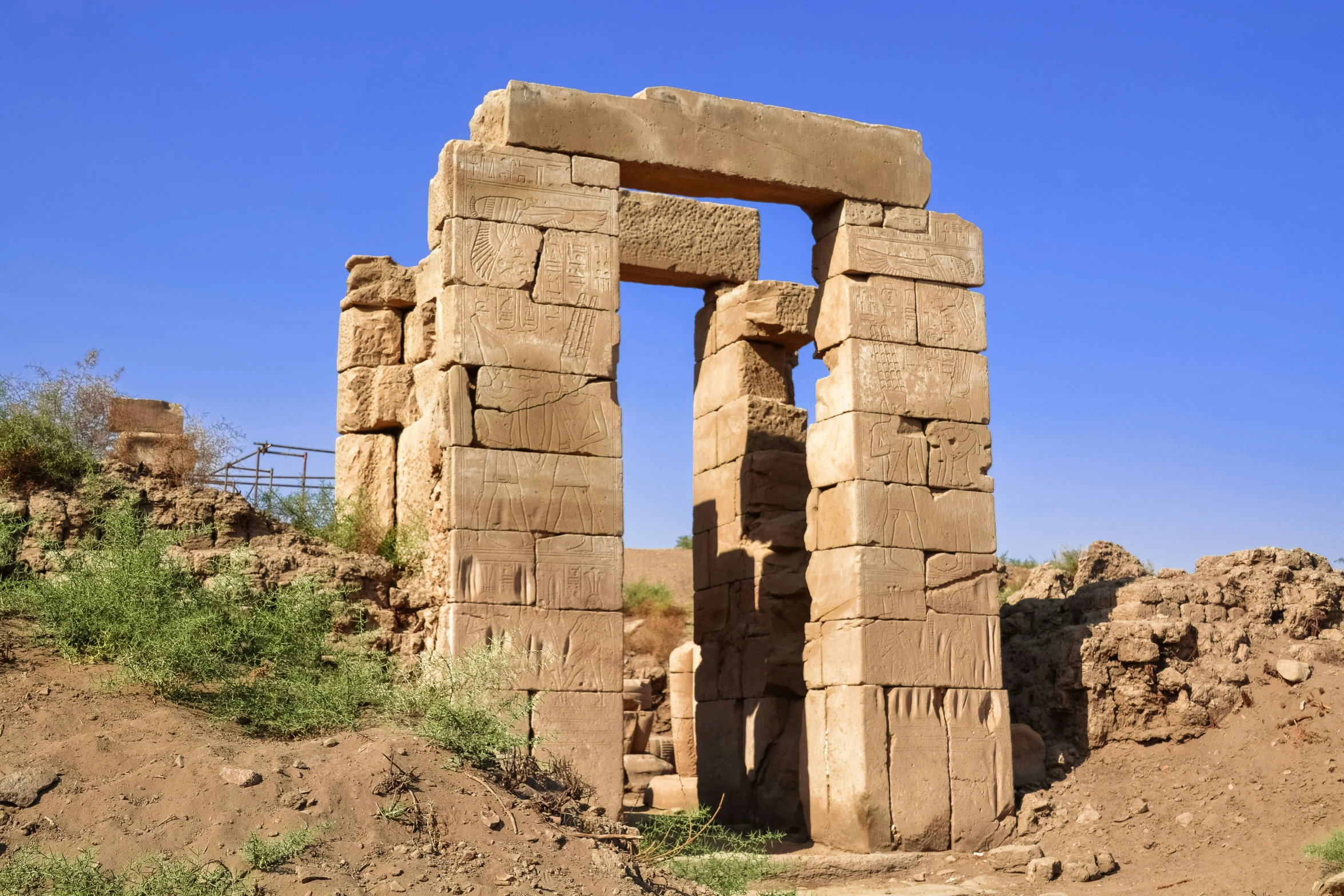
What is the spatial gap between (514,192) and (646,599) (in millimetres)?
16496

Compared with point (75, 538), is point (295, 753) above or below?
below

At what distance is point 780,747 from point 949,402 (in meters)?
3.41

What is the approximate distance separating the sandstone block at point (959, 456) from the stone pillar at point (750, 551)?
211 centimetres

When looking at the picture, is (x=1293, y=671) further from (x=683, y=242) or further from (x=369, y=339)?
(x=369, y=339)

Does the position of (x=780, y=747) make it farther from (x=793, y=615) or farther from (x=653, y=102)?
(x=653, y=102)

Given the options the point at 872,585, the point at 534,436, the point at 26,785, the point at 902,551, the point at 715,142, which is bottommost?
the point at 26,785

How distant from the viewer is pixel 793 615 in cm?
1191

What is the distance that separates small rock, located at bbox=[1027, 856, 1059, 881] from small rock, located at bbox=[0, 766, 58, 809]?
612 centimetres

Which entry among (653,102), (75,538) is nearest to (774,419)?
(653,102)

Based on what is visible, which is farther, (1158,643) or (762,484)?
(762,484)

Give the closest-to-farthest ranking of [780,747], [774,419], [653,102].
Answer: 1. [653,102]
2. [780,747]
3. [774,419]

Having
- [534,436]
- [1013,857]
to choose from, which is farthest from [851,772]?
[534,436]

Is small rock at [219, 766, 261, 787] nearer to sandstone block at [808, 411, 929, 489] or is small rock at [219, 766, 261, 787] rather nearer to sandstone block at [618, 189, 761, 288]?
sandstone block at [808, 411, 929, 489]

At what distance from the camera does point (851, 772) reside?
948cm
